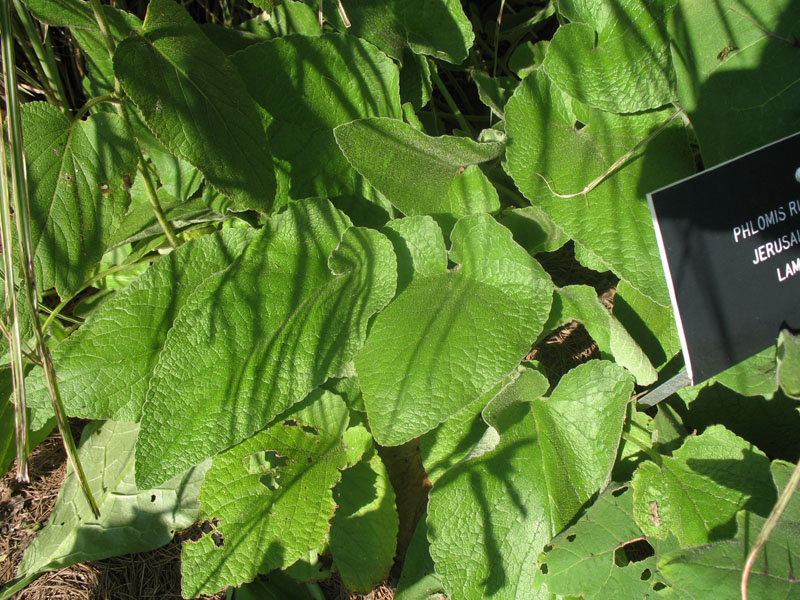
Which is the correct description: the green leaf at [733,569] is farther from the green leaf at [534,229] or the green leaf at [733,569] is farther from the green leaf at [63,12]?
the green leaf at [63,12]

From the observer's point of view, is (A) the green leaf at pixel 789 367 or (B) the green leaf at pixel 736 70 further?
(B) the green leaf at pixel 736 70

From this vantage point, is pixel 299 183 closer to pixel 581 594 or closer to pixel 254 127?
pixel 254 127

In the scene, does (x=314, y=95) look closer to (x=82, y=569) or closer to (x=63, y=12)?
(x=63, y=12)

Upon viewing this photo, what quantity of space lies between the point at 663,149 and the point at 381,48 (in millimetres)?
562

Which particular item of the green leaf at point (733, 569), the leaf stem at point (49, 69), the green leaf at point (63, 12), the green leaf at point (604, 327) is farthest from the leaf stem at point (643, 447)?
the leaf stem at point (49, 69)

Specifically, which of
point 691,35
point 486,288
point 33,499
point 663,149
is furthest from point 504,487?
point 33,499

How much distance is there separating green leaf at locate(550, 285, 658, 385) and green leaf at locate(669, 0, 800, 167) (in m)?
0.28

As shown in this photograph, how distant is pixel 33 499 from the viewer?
4.66 ft

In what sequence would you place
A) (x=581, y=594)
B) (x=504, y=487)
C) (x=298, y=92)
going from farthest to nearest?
(x=298, y=92)
(x=504, y=487)
(x=581, y=594)

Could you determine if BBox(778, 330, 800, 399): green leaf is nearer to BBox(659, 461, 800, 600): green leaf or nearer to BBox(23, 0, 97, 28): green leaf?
BBox(659, 461, 800, 600): green leaf

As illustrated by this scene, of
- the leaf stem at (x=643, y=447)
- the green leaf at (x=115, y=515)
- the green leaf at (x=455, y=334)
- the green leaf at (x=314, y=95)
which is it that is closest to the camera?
the green leaf at (x=455, y=334)

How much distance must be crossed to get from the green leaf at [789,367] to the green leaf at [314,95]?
2.39ft

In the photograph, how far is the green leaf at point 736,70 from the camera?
0.92 meters

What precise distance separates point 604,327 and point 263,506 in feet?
2.20
